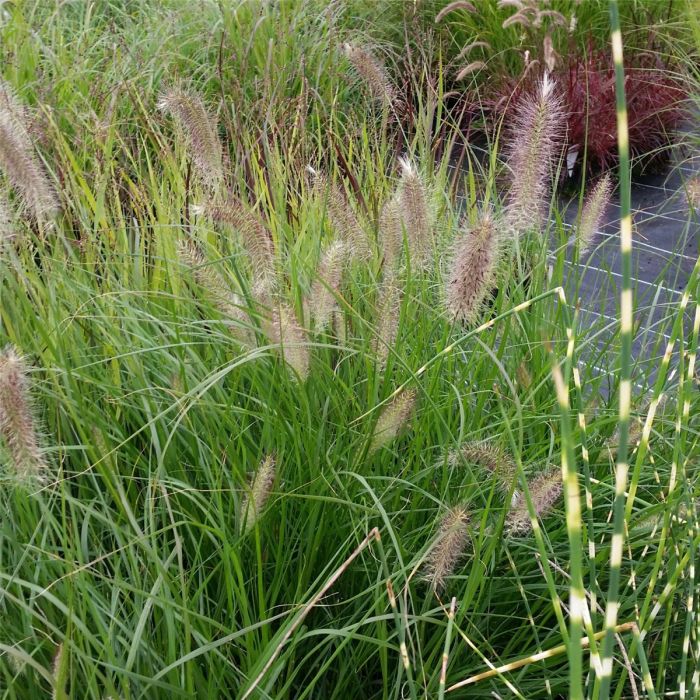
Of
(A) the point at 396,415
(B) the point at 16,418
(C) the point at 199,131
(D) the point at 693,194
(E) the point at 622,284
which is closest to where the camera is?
(E) the point at 622,284

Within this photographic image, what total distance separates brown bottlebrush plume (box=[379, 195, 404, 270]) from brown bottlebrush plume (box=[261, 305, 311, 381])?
0.23m

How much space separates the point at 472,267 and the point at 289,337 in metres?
0.29

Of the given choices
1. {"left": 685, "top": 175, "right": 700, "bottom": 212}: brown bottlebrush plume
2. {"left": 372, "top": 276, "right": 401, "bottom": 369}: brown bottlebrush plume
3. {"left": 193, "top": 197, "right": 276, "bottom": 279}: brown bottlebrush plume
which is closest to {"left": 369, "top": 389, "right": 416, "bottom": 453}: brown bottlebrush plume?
{"left": 372, "top": 276, "right": 401, "bottom": 369}: brown bottlebrush plume

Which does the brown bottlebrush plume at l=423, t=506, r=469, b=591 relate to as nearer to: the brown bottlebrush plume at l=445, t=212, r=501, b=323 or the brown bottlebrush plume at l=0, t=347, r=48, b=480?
the brown bottlebrush plume at l=445, t=212, r=501, b=323

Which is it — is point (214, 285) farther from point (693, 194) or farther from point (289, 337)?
point (693, 194)

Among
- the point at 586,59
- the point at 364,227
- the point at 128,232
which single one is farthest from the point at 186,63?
the point at 364,227

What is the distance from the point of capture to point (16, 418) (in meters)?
1.04

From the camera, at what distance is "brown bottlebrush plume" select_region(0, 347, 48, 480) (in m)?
1.01

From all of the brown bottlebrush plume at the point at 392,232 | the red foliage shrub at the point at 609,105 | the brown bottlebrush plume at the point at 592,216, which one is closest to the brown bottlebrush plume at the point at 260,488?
the brown bottlebrush plume at the point at 392,232

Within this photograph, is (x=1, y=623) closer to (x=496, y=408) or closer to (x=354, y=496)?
(x=354, y=496)

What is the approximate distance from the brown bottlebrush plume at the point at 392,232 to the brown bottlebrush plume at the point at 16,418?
25.4 inches

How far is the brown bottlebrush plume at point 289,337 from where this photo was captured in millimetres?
1310

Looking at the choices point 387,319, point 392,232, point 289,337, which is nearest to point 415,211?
point 392,232

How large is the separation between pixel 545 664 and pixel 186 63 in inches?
152
